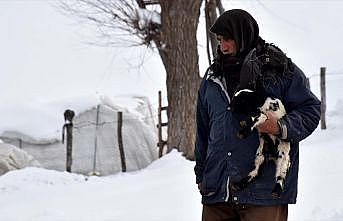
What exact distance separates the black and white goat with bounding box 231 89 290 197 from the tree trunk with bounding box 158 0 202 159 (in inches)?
277

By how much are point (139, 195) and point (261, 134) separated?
372cm

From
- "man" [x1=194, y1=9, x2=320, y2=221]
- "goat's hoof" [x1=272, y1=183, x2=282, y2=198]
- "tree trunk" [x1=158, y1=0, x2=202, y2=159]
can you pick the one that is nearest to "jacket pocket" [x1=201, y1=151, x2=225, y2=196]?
"man" [x1=194, y1=9, x2=320, y2=221]

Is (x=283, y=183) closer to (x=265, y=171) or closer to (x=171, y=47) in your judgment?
(x=265, y=171)

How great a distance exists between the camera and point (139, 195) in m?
5.82

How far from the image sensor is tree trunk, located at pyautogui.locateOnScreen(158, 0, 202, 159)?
9242 millimetres

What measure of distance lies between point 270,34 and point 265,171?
22337 millimetres

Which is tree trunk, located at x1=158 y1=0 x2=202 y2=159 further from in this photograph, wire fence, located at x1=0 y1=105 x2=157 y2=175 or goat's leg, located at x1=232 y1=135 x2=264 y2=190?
goat's leg, located at x1=232 y1=135 x2=264 y2=190

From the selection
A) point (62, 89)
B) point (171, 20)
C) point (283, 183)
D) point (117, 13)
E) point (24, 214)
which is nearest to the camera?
point (283, 183)

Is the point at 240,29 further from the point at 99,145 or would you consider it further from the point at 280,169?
the point at 99,145

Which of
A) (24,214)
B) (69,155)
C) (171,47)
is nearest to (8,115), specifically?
(69,155)

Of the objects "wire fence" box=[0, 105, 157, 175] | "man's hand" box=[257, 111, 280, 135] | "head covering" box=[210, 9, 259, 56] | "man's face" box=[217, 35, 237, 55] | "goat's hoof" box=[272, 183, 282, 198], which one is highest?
"head covering" box=[210, 9, 259, 56]

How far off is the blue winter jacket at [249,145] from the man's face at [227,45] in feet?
0.42

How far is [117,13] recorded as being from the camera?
34.5 ft

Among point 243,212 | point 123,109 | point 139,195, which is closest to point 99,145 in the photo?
point 123,109
